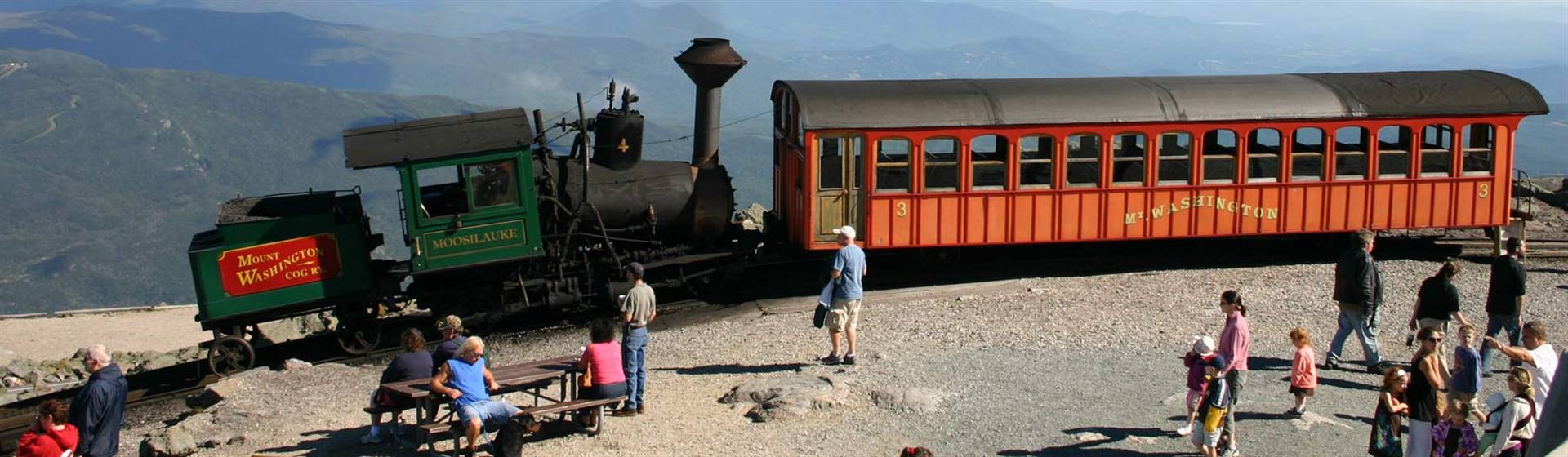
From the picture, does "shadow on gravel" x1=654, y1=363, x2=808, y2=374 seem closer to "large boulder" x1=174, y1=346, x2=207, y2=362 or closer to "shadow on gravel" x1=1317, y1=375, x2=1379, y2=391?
"shadow on gravel" x1=1317, y1=375, x2=1379, y2=391

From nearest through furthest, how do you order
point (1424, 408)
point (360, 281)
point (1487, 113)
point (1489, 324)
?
point (1424, 408) → point (1489, 324) → point (360, 281) → point (1487, 113)

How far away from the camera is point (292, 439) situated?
11.6 m

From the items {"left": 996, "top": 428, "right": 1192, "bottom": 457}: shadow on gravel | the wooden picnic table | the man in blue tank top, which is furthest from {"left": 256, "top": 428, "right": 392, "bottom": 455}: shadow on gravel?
{"left": 996, "top": 428, "right": 1192, "bottom": 457}: shadow on gravel

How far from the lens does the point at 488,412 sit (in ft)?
33.4

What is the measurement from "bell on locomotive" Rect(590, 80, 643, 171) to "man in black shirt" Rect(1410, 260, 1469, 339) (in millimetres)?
9146

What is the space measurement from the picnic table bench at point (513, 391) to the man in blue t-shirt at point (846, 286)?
2558mm

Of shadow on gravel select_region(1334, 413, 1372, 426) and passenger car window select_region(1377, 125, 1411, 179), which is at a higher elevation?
passenger car window select_region(1377, 125, 1411, 179)

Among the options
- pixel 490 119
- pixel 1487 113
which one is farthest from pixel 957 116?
pixel 1487 113

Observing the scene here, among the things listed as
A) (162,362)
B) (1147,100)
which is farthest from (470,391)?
(162,362)

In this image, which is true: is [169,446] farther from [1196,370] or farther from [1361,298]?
[1361,298]

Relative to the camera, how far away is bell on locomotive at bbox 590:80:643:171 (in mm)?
17047

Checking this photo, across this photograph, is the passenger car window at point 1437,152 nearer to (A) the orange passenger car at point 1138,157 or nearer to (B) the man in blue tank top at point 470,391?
(A) the orange passenger car at point 1138,157

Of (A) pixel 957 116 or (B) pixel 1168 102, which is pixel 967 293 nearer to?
(A) pixel 957 116

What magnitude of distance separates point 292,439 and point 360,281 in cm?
453
